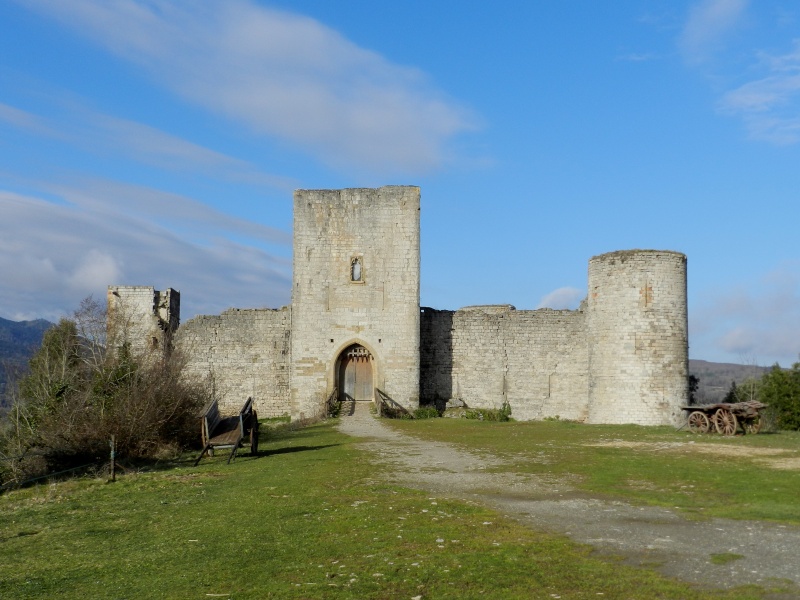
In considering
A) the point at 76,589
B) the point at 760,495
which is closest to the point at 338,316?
the point at 760,495

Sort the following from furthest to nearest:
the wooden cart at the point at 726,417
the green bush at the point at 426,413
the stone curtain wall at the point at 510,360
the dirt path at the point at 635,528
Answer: the stone curtain wall at the point at 510,360
the green bush at the point at 426,413
the wooden cart at the point at 726,417
the dirt path at the point at 635,528

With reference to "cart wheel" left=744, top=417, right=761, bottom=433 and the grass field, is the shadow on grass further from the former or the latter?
"cart wheel" left=744, top=417, right=761, bottom=433

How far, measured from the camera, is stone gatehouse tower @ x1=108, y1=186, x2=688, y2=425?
2672 centimetres

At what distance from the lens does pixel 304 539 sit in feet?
28.1

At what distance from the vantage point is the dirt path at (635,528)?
701cm

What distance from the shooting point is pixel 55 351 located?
89.2ft

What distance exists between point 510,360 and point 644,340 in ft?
17.6

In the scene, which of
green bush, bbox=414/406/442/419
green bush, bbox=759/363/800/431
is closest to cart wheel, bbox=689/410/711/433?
green bush, bbox=759/363/800/431

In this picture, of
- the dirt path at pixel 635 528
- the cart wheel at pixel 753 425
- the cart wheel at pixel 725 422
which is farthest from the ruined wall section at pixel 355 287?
the dirt path at pixel 635 528

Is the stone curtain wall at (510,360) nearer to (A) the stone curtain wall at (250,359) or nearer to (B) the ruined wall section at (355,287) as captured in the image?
(B) the ruined wall section at (355,287)

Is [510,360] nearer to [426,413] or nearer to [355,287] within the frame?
[426,413]

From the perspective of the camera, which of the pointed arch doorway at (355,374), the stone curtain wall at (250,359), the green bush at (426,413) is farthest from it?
the stone curtain wall at (250,359)

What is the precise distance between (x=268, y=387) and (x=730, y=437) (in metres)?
16.8

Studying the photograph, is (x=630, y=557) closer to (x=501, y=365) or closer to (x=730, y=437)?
(x=730, y=437)
